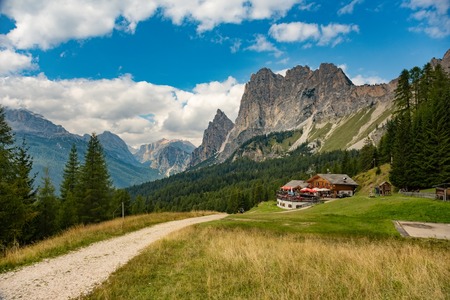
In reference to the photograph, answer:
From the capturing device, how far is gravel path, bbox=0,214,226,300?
9.27 meters

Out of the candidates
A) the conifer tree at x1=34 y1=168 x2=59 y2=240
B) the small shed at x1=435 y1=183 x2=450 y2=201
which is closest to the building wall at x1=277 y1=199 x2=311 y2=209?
the small shed at x1=435 y1=183 x2=450 y2=201

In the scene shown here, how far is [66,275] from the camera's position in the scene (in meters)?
11.2

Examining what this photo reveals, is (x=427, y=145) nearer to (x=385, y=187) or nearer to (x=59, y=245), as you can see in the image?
(x=385, y=187)

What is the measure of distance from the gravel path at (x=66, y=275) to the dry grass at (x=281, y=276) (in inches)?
36.7

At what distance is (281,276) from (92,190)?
45.1 m

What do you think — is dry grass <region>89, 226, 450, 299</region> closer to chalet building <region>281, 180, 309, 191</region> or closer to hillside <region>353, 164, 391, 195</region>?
hillside <region>353, 164, 391, 195</region>

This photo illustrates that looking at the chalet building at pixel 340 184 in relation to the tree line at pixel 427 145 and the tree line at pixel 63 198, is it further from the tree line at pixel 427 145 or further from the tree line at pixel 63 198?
the tree line at pixel 63 198

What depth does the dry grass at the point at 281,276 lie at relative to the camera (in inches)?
306

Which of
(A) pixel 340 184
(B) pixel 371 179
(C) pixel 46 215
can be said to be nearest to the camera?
(C) pixel 46 215

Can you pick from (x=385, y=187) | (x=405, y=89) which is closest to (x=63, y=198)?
(x=385, y=187)

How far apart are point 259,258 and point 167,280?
3.84 meters

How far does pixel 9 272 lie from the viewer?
11727 mm

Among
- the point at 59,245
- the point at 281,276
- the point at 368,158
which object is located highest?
the point at 368,158

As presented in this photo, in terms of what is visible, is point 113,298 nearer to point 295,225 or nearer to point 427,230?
point 295,225
